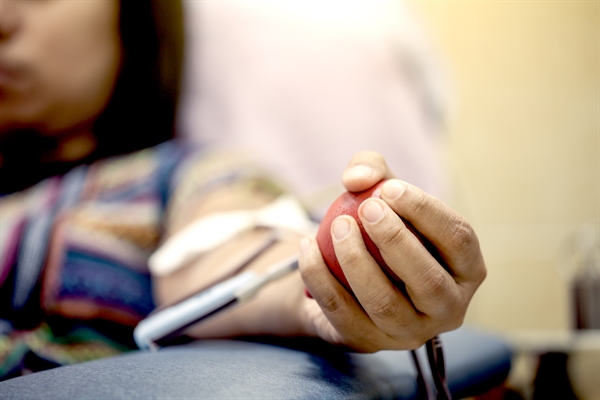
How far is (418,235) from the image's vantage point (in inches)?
10.9

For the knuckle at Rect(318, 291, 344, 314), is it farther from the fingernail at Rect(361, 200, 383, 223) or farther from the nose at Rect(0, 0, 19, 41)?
the nose at Rect(0, 0, 19, 41)

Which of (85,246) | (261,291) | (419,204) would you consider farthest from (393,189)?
(85,246)

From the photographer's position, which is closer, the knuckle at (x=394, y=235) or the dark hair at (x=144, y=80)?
the knuckle at (x=394, y=235)

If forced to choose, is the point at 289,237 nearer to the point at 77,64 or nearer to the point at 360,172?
the point at 360,172

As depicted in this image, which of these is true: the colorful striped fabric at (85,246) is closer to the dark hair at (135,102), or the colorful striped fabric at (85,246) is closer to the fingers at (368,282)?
the dark hair at (135,102)

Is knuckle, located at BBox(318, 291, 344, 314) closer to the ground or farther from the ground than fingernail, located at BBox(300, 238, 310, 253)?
closer to the ground

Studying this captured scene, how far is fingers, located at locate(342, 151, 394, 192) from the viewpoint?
29 cm

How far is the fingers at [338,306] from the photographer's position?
29 centimetres

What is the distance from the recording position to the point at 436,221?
0.26 metres

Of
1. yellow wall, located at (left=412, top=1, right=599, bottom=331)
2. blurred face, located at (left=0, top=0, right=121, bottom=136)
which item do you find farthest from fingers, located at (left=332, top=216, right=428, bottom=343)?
yellow wall, located at (left=412, top=1, right=599, bottom=331)

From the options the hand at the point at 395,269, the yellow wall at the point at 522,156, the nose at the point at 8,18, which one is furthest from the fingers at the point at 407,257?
the yellow wall at the point at 522,156

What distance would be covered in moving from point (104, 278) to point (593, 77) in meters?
1.27

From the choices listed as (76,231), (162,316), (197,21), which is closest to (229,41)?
(197,21)

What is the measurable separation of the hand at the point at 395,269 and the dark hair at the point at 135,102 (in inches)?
19.0
